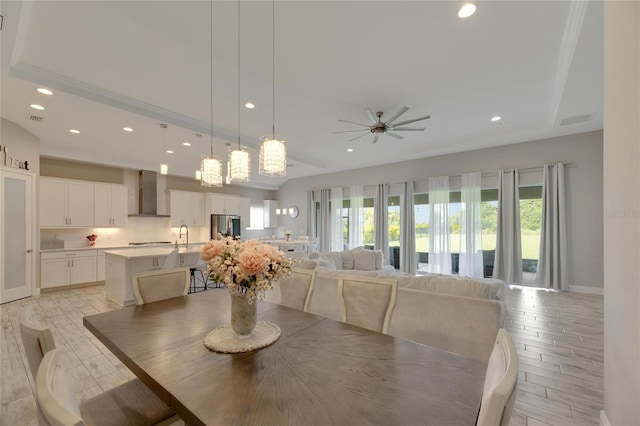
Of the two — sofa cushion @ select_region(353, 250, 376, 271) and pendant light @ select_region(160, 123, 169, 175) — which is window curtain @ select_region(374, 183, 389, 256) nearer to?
sofa cushion @ select_region(353, 250, 376, 271)

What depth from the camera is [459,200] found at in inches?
256

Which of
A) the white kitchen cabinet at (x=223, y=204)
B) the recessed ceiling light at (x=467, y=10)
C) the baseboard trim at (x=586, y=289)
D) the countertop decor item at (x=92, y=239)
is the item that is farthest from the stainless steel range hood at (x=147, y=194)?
Answer: the baseboard trim at (x=586, y=289)

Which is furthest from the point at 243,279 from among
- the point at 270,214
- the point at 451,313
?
the point at 270,214

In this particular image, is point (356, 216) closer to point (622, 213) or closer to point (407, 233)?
point (407, 233)

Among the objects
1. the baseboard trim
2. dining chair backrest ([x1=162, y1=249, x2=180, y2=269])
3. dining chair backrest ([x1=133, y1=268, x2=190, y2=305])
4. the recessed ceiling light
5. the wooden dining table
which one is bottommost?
the baseboard trim

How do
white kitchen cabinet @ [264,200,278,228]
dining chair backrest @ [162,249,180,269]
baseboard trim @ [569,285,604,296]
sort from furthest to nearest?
1. white kitchen cabinet @ [264,200,278,228]
2. baseboard trim @ [569,285,604,296]
3. dining chair backrest @ [162,249,180,269]

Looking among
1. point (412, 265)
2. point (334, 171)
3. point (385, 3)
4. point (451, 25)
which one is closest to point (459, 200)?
point (412, 265)

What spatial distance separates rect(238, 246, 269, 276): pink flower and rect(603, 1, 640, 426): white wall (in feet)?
6.39

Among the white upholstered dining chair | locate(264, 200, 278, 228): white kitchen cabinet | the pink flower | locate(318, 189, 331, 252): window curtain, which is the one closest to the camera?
the white upholstered dining chair

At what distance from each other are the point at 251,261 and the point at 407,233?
20.7 ft

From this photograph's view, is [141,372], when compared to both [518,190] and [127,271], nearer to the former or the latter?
[127,271]

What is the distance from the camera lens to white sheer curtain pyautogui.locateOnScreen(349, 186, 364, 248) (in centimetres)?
812

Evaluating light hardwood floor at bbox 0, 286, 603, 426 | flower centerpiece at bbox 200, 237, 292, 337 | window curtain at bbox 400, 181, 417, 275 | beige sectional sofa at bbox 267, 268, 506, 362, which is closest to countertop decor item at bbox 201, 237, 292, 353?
flower centerpiece at bbox 200, 237, 292, 337

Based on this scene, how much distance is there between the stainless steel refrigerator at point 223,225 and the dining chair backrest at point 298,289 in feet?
21.1
